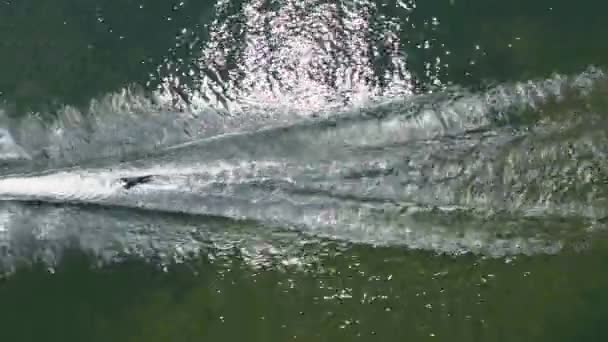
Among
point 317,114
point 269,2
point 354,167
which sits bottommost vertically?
point 354,167

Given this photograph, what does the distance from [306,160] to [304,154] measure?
0.06 m

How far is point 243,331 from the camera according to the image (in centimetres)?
609

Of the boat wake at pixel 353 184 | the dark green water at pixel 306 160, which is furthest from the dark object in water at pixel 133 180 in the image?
the dark green water at pixel 306 160

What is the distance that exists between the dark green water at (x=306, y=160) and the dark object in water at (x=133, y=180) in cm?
20

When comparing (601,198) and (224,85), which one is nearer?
(601,198)

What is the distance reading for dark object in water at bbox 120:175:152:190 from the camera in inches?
250

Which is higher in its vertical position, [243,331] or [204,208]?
[204,208]

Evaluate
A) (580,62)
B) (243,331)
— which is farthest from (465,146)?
(243,331)

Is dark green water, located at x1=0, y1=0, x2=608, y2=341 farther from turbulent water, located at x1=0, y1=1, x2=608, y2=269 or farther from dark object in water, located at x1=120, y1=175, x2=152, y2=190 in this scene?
dark object in water, located at x1=120, y1=175, x2=152, y2=190

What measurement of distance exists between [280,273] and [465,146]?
1755mm

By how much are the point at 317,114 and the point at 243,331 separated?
1.82m

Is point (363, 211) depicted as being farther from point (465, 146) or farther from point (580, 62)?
point (580, 62)

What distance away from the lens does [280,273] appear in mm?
6184

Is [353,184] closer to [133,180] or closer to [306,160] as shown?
[306,160]
